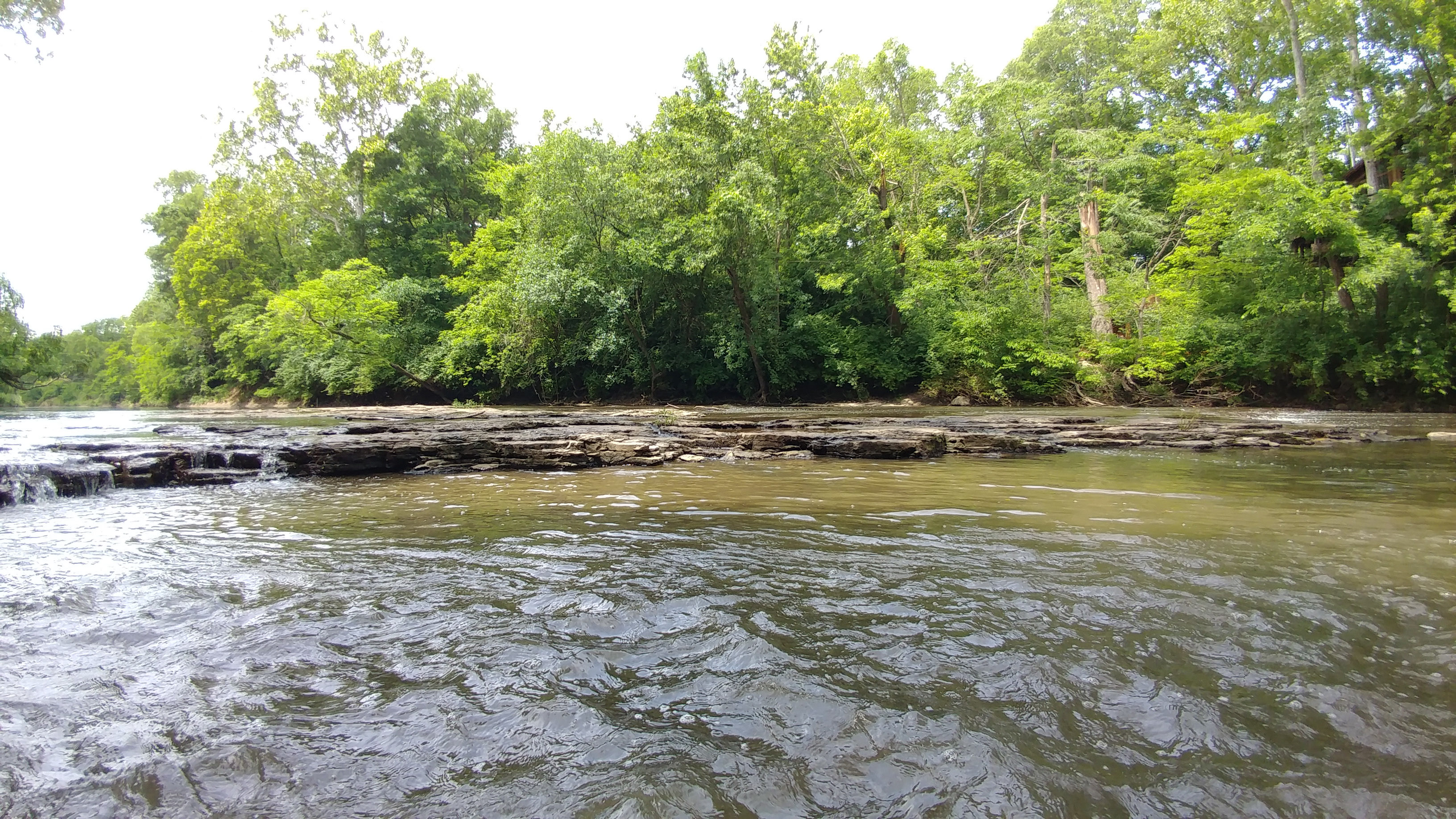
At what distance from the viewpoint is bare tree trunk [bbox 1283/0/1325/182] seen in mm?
17480

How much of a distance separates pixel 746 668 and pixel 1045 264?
75.0 ft

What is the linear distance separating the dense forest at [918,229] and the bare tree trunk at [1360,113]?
9cm

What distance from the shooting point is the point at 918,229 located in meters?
23.6

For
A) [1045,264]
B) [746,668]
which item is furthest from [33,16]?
[1045,264]

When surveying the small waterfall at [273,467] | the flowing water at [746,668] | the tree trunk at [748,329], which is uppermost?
the tree trunk at [748,329]

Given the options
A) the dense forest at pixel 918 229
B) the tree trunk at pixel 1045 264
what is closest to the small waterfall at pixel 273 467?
the dense forest at pixel 918 229

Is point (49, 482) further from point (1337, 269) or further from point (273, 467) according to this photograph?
point (1337, 269)

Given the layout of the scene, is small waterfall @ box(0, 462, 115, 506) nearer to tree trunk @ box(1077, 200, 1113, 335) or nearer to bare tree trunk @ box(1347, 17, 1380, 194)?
tree trunk @ box(1077, 200, 1113, 335)

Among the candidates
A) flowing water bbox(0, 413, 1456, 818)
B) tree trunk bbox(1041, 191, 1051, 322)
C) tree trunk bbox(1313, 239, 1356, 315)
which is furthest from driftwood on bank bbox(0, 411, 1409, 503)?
tree trunk bbox(1041, 191, 1051, 322)

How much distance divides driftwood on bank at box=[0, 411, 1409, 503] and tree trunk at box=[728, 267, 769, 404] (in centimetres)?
1051

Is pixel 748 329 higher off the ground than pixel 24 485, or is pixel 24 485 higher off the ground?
pixel 748 329

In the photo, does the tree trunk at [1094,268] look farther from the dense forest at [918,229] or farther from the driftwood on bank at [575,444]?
the driftwood on bank at [575,444]

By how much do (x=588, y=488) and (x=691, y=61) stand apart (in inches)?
797

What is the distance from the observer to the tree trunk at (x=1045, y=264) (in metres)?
20.8
